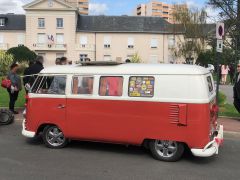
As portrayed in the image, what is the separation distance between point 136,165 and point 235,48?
19.2 meters

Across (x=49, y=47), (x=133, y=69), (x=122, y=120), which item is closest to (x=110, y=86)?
(x=133, y=69)

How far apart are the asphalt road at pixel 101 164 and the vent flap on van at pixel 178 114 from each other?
0.81m

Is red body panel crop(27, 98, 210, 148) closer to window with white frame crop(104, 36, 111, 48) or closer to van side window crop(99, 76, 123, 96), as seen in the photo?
van side window crop(99, 76, 123, 96)

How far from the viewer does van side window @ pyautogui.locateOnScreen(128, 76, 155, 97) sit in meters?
8.44

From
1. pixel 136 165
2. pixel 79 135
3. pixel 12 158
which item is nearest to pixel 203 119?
pixel 136 165

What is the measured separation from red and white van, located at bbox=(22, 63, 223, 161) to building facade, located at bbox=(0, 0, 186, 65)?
7004 cm

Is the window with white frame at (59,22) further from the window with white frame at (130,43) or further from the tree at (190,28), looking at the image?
the tree at (190,28)

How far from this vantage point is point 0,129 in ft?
38.4

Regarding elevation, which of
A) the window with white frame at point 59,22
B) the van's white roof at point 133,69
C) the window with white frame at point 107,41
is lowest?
the van's white roof at point 133,69

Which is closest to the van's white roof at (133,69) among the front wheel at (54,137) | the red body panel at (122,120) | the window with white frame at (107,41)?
the red body panel at (122,120)

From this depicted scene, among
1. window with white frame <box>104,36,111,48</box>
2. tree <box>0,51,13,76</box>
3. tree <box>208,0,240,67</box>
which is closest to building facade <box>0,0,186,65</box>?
window with white frame <box>104,36,111,48</box>

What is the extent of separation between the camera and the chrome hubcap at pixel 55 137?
941cm

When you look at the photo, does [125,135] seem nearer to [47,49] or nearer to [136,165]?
[136,165]

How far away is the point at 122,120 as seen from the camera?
8.70 meters
